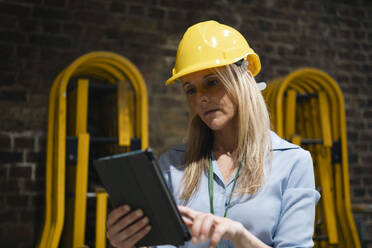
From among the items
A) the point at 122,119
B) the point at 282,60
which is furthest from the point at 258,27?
the point at 122,119

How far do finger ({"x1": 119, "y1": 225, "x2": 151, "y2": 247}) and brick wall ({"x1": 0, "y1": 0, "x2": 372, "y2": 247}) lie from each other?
8.40ft

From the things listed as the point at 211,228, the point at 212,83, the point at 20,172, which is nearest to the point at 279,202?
the point at 211,228

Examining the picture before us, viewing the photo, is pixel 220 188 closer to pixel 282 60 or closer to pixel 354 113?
pixel 282 60

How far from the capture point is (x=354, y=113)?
4.77 meters

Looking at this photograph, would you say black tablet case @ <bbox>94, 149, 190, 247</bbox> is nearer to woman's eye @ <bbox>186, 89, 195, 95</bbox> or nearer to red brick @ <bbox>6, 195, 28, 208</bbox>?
woman's eye @ <bbox>186, 89, 195, 95</bbox>

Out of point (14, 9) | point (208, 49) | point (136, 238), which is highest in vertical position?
point (14, 9)

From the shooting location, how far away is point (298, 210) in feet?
4.41

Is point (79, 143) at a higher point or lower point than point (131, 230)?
higher

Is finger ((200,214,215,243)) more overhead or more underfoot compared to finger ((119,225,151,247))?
more overhead

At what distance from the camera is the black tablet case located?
1.10m

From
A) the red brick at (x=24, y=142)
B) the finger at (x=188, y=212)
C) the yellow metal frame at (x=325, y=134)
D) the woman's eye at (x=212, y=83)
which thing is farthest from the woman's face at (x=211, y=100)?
the red brick at (x=24, y=142)

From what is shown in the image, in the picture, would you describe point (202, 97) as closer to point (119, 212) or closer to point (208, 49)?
point (208, 49)

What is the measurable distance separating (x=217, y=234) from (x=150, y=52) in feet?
10.3

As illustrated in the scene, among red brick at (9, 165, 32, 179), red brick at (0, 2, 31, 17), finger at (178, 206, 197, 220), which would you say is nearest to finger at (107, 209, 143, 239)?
finger at (178, 206, 197, 220)
